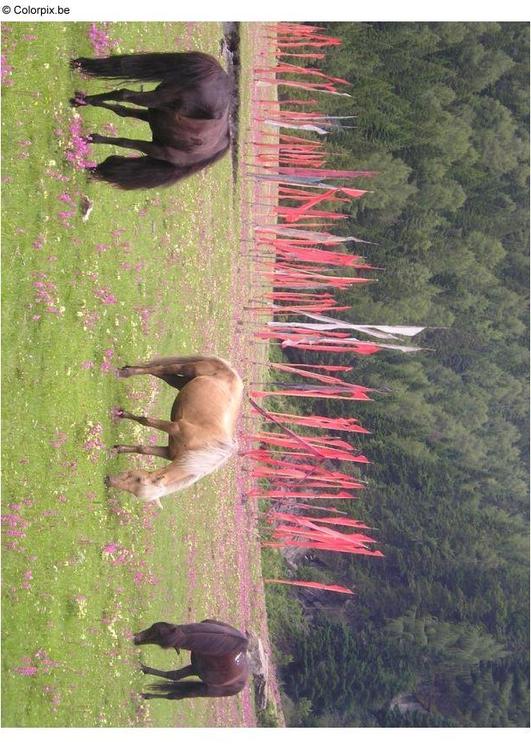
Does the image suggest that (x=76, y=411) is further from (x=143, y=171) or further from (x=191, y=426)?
(x=143, y=171)

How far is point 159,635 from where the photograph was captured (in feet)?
24.3

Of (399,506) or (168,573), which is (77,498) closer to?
(168,573)

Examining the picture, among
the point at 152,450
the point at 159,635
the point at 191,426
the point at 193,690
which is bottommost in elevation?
the point at 193,690

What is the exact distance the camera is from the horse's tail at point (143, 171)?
6.66 meters

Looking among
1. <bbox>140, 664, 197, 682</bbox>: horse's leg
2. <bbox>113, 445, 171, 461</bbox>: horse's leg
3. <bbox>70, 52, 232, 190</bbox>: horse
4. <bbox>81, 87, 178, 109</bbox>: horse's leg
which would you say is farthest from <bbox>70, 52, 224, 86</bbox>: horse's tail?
<bbox>140, 664, 197, 682</bbox>: horse's leg

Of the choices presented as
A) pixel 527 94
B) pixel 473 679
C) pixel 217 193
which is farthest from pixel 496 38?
pixel 473 679

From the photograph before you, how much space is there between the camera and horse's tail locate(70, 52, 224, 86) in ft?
20.4

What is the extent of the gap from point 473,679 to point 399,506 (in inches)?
114

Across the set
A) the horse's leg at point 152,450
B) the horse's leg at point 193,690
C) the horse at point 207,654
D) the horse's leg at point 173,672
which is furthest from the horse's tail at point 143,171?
the horse's leg at point 193,690

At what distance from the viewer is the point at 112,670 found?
293 inches

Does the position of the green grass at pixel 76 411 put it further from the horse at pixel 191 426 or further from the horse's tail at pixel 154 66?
the horse at pixel 191 426

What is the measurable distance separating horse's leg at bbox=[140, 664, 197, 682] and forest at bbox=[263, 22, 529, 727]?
360 cm

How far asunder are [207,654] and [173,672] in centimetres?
67

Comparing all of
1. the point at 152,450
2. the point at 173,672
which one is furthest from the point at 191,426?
the point at 173,672
